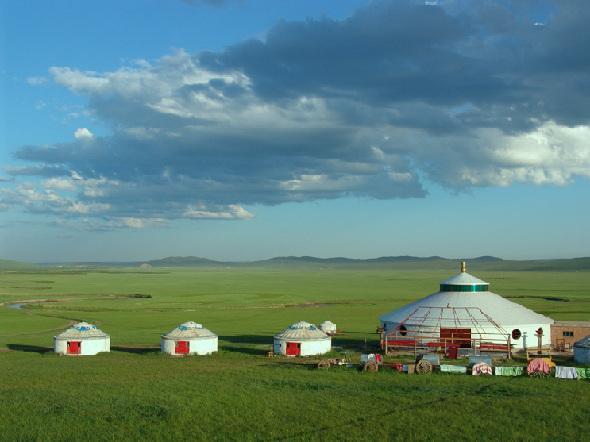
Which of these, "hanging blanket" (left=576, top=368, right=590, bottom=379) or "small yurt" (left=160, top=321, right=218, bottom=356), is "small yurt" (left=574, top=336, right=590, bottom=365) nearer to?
"hanging blanket" (left=576, top=368, right=590, bottom=379)

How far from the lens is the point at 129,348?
58062mm

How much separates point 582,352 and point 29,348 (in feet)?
145

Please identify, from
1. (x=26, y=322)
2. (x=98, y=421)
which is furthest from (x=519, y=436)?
(x=26, y=322)

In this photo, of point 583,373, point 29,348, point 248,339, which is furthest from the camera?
point 248,339

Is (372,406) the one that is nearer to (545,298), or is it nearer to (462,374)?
(462,374)

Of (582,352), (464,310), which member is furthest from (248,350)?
(582,352)

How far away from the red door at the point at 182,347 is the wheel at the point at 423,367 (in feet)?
64.0

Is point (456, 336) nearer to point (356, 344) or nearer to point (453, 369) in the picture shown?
point (453, 369)

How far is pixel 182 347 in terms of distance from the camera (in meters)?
53.2

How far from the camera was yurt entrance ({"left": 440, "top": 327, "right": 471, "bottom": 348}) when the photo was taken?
164 ft

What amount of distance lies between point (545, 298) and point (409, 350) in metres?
88.4

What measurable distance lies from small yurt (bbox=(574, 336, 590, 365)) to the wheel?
1168 cm

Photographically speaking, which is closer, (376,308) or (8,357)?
(8,357)

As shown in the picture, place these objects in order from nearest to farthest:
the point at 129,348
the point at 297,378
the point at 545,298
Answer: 1. the point at 297,378
2. the point at 129,348
3. the point at 545,298
